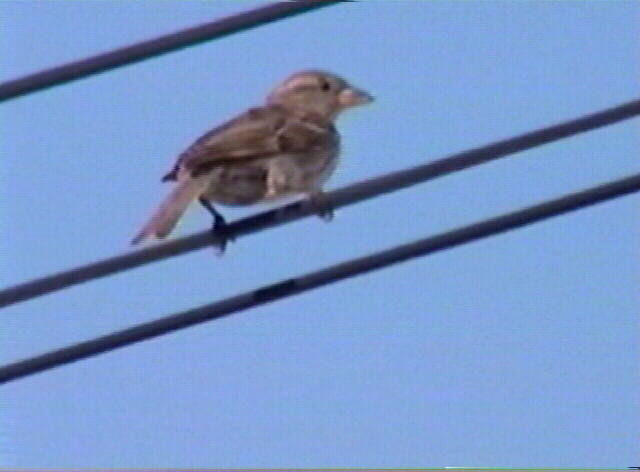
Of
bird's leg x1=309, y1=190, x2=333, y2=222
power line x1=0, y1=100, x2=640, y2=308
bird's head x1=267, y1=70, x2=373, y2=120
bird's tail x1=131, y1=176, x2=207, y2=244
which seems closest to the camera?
power line x1=0, y1=100, x2=640, y2=308

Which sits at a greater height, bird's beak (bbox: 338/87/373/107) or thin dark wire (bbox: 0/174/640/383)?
bird's beak (bbox: 338/87/373/107)

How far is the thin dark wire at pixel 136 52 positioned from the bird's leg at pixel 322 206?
67 centimetres

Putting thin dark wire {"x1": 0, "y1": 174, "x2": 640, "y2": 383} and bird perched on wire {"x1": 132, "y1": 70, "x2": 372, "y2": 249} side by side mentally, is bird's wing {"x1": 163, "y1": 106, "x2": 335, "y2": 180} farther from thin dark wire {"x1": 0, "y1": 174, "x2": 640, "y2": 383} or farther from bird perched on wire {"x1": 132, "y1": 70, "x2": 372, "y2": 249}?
thin dark wire {"x1": 0, "y1": 174, "x2": 640, "y2": 383}

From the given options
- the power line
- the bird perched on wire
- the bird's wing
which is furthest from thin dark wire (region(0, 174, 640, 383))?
the bird's wing

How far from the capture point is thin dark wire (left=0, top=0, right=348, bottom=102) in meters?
6.21

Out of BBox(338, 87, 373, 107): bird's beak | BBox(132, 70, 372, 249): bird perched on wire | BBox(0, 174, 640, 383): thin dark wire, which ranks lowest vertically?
BBox(0, 174, 640, 383): thin dark wire

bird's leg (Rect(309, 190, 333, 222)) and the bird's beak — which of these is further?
the bird's beak

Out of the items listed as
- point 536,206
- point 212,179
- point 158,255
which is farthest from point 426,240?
point 212,179

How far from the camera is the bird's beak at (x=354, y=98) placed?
1005cm

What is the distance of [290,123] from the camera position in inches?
368

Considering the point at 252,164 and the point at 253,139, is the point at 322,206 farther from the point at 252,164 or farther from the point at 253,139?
the point at 253,139

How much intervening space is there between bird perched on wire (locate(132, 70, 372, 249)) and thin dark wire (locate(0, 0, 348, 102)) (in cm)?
138

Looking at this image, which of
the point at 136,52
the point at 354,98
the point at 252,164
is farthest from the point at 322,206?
the point at 354,98

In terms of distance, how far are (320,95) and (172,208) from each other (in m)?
2.19
